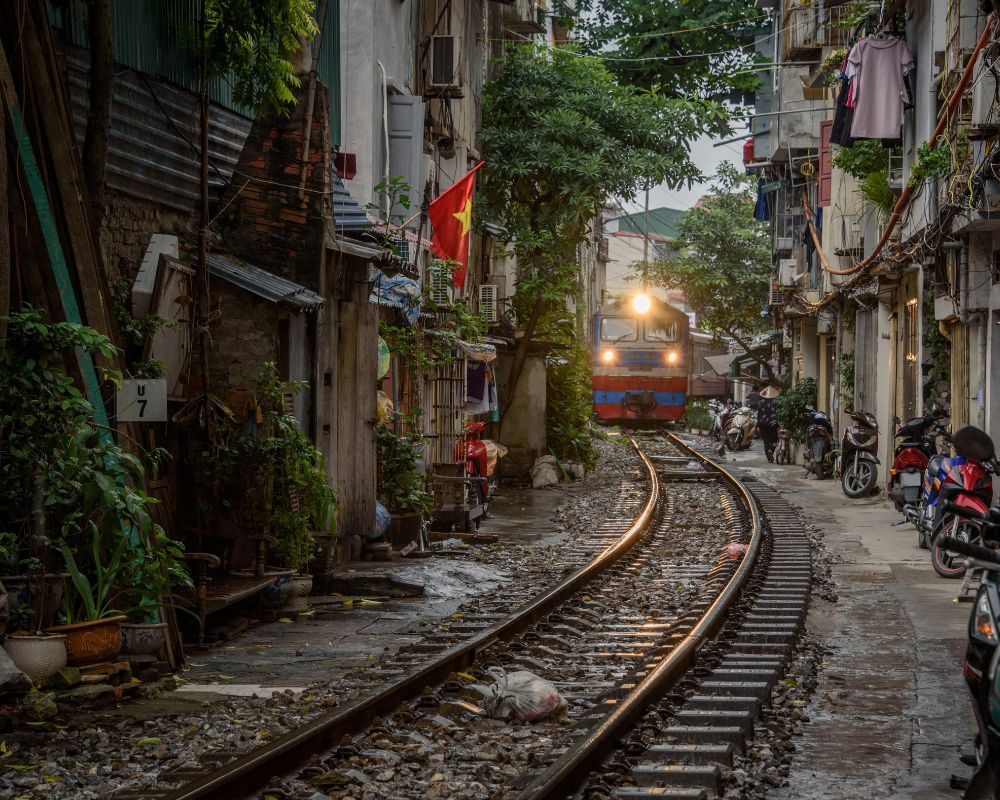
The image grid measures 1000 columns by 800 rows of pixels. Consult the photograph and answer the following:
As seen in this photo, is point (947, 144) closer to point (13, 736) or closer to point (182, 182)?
point (182, 182)

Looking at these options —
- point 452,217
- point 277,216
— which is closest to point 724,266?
point 452,217

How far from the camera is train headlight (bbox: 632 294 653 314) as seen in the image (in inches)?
1583

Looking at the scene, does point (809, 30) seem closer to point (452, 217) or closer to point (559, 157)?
point (559, 157)

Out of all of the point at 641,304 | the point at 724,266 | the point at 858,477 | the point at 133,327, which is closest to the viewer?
the point at 133,327

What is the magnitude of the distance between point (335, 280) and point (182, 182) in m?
2.21

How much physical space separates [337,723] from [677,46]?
30.9 metres

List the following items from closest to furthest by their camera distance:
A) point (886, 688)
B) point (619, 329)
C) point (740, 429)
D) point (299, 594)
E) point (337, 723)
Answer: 1. point (337, 723)
2. point (886, 688)
3. point (299, 594)
4. point (740, 429)
5. point (619, 329)

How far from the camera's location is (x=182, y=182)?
447 inches

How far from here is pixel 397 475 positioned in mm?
14898

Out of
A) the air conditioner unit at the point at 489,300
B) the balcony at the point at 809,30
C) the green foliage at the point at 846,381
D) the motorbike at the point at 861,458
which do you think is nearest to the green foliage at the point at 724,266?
the balcony at the point at 809,30

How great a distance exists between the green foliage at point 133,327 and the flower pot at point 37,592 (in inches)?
89.6

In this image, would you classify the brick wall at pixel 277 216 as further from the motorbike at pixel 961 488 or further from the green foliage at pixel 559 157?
the green foliage at pixel 559 157

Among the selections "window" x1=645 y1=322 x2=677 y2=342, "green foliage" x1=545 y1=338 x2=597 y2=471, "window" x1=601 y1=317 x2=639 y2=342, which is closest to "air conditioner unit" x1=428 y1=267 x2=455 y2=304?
"green foliage" x1=545 y1=338 x2=597 y2=471

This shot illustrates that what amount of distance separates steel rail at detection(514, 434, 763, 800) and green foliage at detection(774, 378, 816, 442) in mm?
18437
